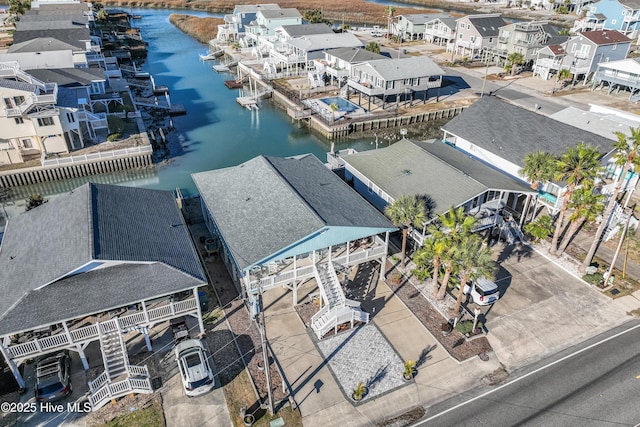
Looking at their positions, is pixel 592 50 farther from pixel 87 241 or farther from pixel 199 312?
pixel 87 241

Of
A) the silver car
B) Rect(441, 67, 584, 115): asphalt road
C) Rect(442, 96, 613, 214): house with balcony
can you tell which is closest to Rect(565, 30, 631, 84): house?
Rect(441, 67, 584, 115): asphalt road

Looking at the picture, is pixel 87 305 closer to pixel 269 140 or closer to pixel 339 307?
pixel 339 307

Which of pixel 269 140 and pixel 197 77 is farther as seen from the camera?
pixel 197 77

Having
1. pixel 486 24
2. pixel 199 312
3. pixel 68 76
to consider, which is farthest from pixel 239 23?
pixel 199 312

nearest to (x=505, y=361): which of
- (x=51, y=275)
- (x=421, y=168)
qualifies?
(x=421, y=168)

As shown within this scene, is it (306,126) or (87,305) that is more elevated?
(87,305)

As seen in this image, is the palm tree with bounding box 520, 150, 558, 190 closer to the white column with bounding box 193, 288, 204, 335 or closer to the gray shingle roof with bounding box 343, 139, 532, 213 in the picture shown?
the gray shingle roof with bounding box 343, 139, 532, 213
